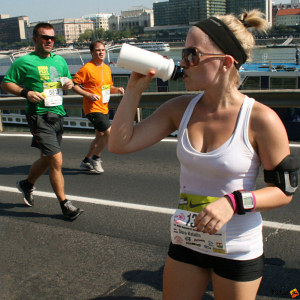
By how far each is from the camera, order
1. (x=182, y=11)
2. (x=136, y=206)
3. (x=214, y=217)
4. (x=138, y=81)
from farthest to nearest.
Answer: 1. (x=182, y=11)
2. (x=136, y=206)
3. (x=138, y=81)
4. (x=214, y=217)

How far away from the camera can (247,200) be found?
192cm

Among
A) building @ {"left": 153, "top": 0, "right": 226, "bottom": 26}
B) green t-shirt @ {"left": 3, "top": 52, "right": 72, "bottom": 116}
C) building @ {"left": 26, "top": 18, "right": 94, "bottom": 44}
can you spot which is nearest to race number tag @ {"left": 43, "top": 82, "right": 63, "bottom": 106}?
green t-shirt @ {"left": 3, "top": 52, "right": 72, "bottom": 116}

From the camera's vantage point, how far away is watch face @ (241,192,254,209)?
6.27 ft

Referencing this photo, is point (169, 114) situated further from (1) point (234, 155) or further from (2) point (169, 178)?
(2) point (169, 178)

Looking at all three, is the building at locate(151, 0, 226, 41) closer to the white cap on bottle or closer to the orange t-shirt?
the orange t-shirt

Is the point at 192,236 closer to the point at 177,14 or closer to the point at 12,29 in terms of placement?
the point at 177,14

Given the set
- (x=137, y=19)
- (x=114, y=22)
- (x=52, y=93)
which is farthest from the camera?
(x=114, y=22)

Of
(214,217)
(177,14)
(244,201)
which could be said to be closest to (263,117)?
(244,201)

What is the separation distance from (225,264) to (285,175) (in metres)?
0.48

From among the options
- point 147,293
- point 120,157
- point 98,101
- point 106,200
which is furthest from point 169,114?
point 120,157

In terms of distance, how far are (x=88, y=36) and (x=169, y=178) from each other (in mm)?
132470

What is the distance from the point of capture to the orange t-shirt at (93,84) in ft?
23.1

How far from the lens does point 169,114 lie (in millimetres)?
2314

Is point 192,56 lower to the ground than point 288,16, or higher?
lower
